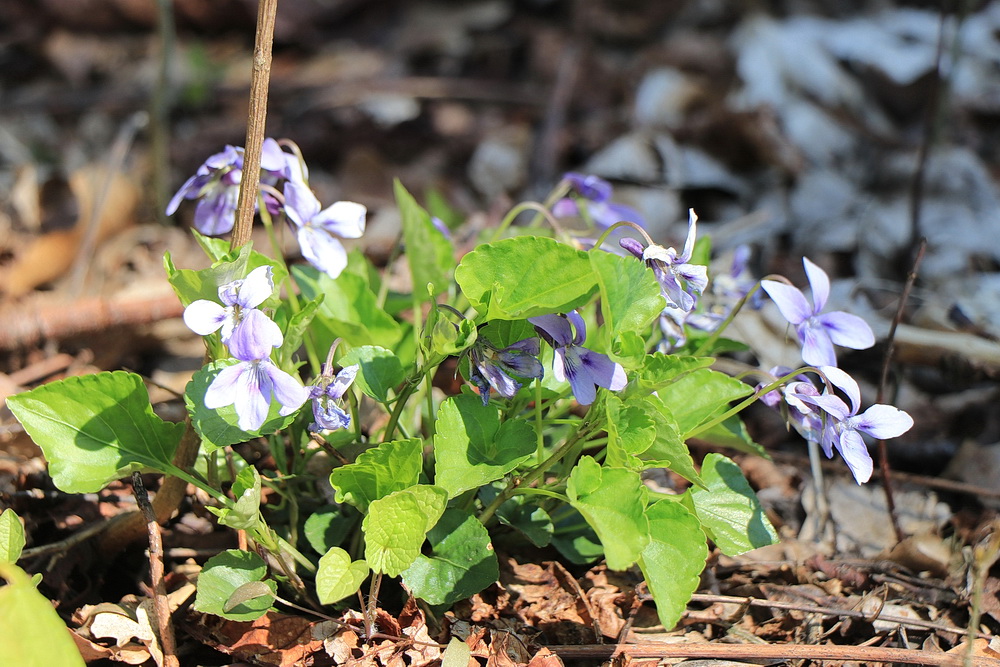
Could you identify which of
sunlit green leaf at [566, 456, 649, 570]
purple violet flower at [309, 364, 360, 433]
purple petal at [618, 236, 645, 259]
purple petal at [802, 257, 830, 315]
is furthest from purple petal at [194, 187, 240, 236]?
purple petal at [802, 257, 830, 315]

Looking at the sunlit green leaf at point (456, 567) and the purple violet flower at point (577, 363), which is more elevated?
the purple violet flower at point (577, 363)

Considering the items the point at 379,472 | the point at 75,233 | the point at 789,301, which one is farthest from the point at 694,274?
the point at 75,233

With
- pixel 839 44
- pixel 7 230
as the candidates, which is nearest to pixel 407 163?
pixel 7 230

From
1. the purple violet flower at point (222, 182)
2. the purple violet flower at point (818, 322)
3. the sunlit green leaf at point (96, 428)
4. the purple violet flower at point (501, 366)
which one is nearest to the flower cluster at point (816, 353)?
the purple violet flower at point (818, 322)

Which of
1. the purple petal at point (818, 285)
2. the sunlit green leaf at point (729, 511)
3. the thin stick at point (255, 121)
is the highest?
the thin stick at point (255, 121)

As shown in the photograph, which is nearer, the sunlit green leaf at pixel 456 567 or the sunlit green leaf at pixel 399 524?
the sunlit green leaf at pixel 399 524

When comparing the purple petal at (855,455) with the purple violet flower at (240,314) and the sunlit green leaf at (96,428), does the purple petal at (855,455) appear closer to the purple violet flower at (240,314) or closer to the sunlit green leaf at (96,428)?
the purple violet flower at (240,314)

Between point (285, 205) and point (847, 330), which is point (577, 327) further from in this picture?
point (285, 205)
